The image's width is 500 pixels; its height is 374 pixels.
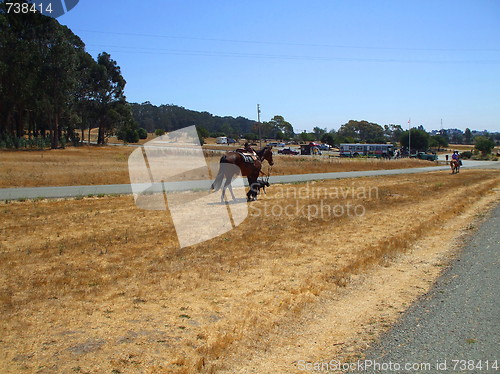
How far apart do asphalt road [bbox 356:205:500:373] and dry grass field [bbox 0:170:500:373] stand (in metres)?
0.83

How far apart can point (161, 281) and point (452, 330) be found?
478 centimetres

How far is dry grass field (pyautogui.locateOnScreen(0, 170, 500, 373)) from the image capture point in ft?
17.3

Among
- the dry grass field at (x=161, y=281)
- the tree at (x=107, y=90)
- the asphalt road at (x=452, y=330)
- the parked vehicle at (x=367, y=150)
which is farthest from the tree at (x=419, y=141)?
the asphalt road at (x=452, y=330)

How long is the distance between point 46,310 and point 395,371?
16.0 ft

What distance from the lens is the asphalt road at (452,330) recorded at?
196 inches

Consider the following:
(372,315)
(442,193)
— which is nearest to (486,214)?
(442,193)

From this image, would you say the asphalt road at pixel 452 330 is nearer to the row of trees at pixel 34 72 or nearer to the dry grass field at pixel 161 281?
the dry grass field at pixel 161 281

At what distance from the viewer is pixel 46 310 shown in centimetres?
642

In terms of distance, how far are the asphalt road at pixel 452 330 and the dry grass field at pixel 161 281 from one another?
2.71ft

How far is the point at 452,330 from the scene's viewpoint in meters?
5.79

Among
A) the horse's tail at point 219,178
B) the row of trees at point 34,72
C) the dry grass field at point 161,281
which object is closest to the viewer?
the dry grass field at point 161,281

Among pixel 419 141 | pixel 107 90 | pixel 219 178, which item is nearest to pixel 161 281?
pixel 219 178

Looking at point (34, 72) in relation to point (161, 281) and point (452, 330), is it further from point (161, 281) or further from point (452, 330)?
point (452, 330)

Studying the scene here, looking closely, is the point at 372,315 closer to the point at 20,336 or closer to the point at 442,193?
the point at 20,336
